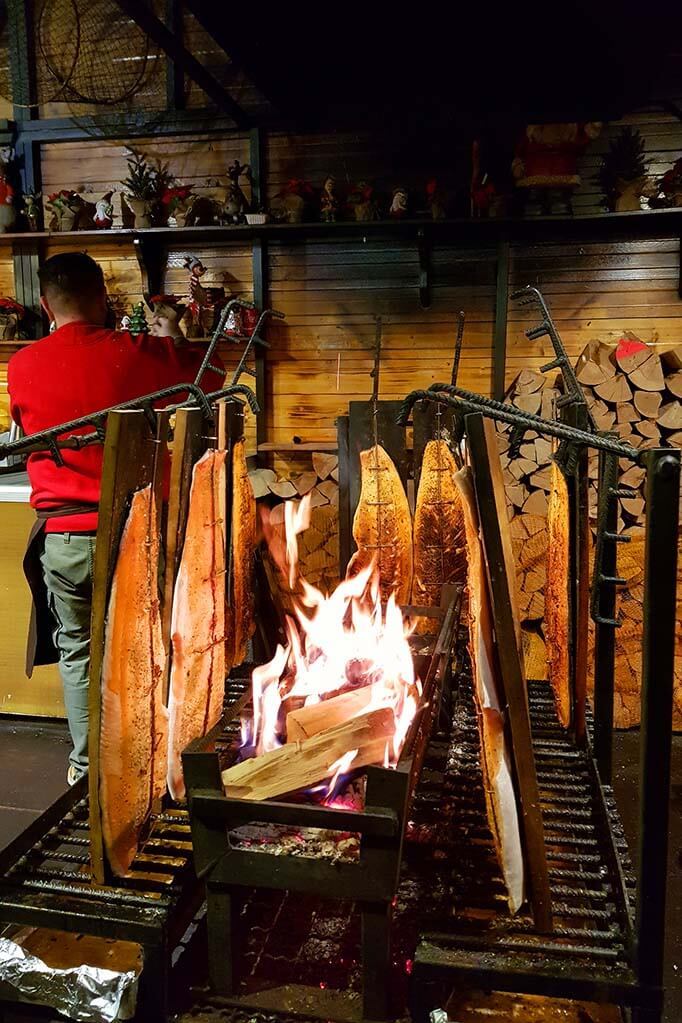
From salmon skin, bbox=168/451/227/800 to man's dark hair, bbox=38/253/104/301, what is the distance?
4.33 feet

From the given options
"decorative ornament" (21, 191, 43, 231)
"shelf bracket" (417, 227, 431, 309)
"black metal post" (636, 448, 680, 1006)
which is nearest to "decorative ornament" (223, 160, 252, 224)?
"shelf bracket" (417, 227, 431, 309)

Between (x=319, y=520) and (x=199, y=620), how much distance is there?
8.83 feet

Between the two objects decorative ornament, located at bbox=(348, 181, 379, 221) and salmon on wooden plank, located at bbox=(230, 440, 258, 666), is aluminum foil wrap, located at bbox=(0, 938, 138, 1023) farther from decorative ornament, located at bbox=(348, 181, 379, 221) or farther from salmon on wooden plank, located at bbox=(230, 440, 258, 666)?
decorative ornament, located at bbox=(348, 181, 379, 221)

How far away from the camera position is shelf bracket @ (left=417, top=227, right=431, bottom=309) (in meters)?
5.22

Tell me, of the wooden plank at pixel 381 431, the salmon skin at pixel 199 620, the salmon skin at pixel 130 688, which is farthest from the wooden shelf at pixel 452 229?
the salmon skin at pixel 130 688

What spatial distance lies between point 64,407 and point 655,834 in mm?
2872

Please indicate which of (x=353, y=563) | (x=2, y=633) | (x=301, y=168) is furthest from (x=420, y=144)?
(x=2, y=633)

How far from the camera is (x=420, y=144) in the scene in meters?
5.37

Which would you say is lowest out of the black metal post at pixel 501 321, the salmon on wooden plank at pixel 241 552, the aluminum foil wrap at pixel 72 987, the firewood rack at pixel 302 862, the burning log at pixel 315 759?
the aluminum foil wrap at pixel 72 987

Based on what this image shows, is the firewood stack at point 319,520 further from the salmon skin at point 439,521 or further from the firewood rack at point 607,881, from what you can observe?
the firewood rack at point 607,881

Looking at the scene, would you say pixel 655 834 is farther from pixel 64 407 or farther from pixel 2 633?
pixel 2 633

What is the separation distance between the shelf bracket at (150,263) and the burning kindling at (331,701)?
3.43 m

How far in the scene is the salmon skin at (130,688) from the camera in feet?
7.05

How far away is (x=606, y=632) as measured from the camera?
8.46 ft
